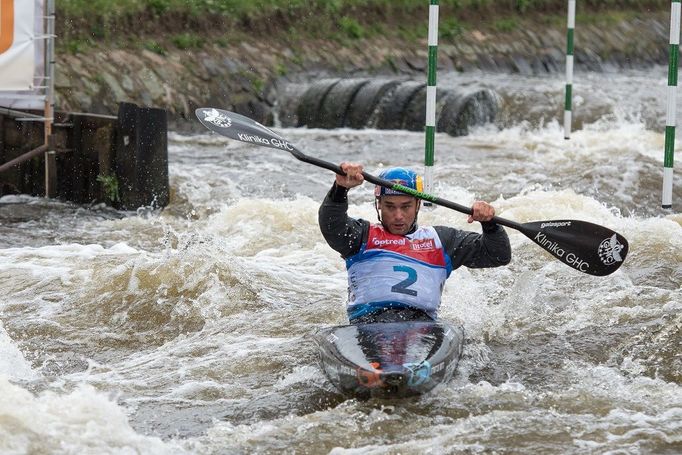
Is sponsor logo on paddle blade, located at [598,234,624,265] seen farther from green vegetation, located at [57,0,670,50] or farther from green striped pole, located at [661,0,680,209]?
green vegetation, located at [57,0,670,50]

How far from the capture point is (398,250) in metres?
5.45

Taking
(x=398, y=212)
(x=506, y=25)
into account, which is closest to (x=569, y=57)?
(x=398, y=212)

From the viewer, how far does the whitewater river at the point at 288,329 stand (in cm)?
442

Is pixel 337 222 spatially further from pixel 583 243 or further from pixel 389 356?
pixel 583 243

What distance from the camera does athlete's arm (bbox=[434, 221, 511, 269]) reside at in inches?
215

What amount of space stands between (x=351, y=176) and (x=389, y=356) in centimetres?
92

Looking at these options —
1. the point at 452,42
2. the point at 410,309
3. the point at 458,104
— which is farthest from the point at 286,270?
the point at 452,42

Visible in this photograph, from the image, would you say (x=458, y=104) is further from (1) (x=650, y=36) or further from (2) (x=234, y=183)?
(1) (x=650, y=36)

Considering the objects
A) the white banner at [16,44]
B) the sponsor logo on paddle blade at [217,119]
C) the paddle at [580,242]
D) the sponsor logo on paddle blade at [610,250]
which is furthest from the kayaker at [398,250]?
the white banner at [16,44]

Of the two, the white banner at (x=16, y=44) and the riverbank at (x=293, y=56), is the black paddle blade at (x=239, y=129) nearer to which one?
the white banner at (x=16, y=44)

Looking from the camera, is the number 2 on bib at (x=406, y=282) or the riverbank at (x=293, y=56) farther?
the riverbank at (x=293, y=56)

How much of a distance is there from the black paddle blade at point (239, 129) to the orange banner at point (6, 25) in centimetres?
361

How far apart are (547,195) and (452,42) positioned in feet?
38.1

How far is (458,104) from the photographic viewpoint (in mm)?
14352
